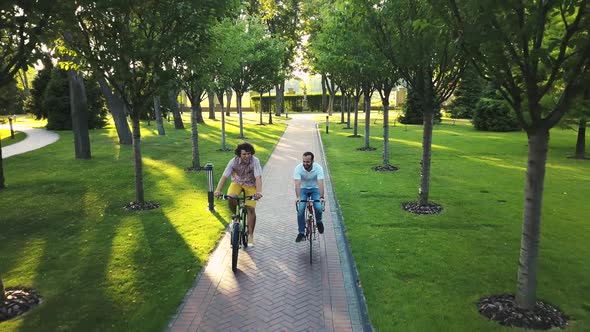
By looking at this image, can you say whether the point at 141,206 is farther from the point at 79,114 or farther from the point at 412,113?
the point at 412,113

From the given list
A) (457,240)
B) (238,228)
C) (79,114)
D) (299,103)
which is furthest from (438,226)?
(299,103)

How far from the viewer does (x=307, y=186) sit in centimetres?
731

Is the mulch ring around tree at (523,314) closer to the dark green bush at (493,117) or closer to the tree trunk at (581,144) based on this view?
the tree trunk at (581,144)

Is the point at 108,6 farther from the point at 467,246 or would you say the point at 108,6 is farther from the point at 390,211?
the point at 467,246

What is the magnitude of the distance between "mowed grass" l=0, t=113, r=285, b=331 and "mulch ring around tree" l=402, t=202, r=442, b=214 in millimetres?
4228

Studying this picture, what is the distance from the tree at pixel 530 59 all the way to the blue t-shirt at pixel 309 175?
3.02 metres

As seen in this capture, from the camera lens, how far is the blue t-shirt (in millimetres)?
7172

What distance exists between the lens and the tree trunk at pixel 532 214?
4.86m

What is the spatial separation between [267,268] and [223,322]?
167 centimetres

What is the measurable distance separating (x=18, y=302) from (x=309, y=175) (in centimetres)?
447

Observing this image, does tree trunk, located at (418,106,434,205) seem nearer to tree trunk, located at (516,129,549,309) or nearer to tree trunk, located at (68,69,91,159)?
tree trunk, located at (516,129,549,309)

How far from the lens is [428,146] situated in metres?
9.63

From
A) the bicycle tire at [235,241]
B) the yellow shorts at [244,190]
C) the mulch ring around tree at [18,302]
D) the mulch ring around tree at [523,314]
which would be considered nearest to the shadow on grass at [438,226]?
the yellow shorts at [244,190]

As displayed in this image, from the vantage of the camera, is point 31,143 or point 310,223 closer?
point 310,223
